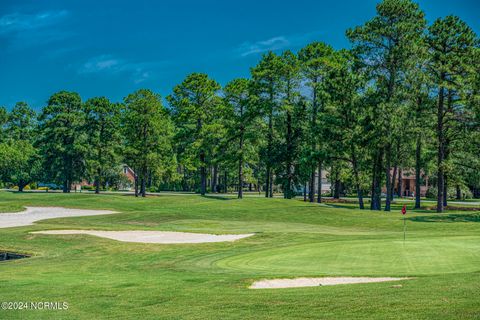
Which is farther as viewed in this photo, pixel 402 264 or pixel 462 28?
pixel 462 28

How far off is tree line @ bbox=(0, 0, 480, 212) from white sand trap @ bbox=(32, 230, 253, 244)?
21302mm

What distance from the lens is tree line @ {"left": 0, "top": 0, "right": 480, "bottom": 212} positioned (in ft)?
149

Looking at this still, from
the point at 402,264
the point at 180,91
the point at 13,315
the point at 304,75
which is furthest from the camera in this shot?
the point at 180,91

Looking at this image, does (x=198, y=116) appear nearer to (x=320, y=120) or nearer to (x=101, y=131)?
(x=320, y=120)

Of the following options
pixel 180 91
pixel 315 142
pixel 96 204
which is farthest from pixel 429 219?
pixel 180 91

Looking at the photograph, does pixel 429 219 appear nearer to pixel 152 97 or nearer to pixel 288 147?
pixel 288 147

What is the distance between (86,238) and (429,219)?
24004mm

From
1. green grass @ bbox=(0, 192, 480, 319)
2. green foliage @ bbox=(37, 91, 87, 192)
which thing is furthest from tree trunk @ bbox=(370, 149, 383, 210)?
green foliage @ bbox=(37, 91, 87, 192)

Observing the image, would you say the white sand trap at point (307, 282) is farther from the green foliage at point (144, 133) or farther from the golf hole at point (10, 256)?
the green foliage at point (144, 133)

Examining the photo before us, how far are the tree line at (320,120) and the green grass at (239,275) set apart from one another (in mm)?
14139

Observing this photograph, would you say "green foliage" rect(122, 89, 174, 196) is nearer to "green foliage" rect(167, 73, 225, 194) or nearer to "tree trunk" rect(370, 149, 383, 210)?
"green foliage" rect(167, 73, 225, 194)

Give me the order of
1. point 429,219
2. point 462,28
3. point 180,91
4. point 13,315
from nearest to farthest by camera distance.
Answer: point 13,315 < point 429,219 < point 462,28 < point 180,91

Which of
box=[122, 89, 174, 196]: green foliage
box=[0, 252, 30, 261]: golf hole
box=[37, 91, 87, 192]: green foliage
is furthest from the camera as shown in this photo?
box=[37, 91, 87, 192]: green foliage

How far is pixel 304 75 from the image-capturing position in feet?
191
